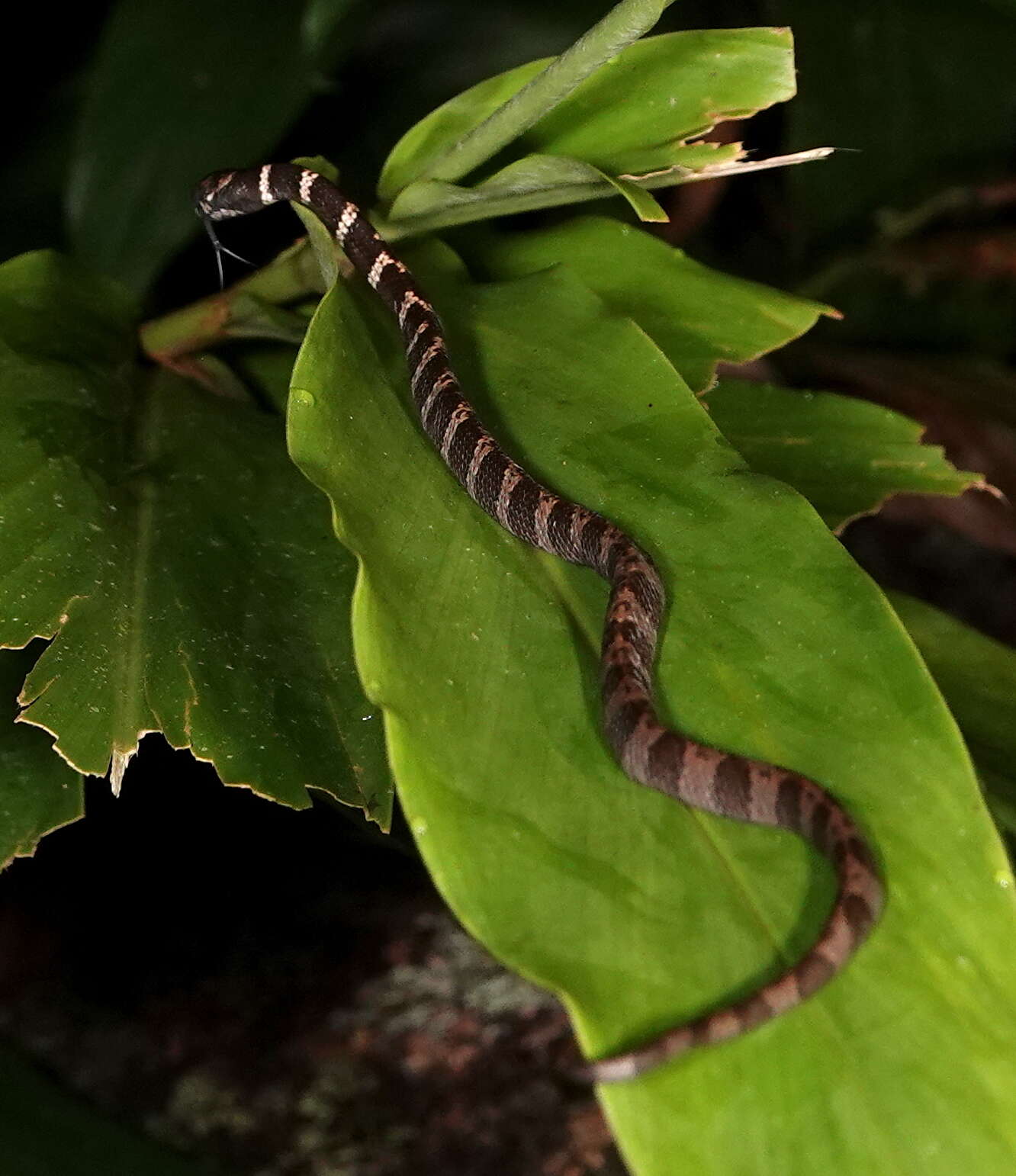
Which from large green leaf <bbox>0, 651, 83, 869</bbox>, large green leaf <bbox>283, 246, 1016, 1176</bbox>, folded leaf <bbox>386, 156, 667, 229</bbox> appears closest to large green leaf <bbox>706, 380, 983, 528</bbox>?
large green leaf <bbox>283, 246, 1016, 1176</bbox>

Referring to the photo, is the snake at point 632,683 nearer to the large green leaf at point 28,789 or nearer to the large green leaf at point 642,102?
the large green leaf at point 642,102

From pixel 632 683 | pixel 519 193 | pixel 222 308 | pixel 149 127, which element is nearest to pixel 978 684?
pixel 632 683

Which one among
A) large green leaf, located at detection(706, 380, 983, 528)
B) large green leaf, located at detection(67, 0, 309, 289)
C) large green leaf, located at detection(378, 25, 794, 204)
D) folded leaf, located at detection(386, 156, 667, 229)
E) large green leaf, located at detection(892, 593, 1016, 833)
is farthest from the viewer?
large green leaf, located at detection(67, 0, 309, 289)

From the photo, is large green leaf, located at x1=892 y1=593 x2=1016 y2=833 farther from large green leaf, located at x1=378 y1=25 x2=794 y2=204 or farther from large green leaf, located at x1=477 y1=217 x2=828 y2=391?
large green leaf, located at x1=378 y1=25 x2=794 y2=204

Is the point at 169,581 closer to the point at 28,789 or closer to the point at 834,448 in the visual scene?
the point at 28,789

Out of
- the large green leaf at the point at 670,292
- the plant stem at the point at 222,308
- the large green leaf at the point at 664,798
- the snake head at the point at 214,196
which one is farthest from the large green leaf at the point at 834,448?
the snake head at the point at 214,196

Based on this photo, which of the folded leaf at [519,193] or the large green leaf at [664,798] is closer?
the large green leaf at [664,798]

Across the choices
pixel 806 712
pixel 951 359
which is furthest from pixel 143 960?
pixel 951 359
